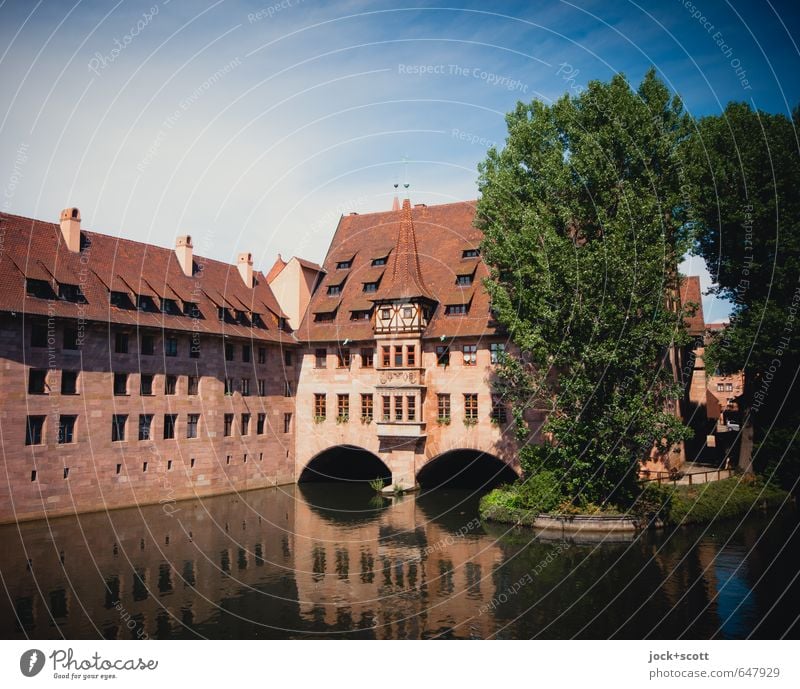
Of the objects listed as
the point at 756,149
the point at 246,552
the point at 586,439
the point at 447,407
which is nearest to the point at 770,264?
the point at 756,149

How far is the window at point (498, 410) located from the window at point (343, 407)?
11.0 metres

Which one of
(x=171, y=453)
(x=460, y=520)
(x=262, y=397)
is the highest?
(x=262, y=397)

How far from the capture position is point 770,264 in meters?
39.6

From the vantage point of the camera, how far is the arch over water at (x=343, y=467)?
5181 centimetres

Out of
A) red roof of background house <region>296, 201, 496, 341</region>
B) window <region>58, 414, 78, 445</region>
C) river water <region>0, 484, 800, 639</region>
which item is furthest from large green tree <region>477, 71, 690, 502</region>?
window <region>58, 414, 78, 445</region>

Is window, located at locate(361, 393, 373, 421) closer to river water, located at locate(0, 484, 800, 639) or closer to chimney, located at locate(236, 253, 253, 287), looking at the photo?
river water, located at locate(0, 484, 800, 639)

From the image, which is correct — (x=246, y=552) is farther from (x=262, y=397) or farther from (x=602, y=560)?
(x=262, y=397)

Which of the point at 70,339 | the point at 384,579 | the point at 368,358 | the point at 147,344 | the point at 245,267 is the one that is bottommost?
the point at 384,579

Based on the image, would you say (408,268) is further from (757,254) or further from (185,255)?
(757,254)

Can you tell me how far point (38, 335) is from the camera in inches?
1423

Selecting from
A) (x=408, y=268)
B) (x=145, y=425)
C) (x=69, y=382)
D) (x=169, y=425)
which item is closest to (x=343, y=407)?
(x=408, y=268)

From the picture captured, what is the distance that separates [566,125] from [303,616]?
89.3 ft

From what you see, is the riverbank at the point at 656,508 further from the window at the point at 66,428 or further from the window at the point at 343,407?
the window at the point at 66,428

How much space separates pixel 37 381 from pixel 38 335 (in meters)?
2.39
